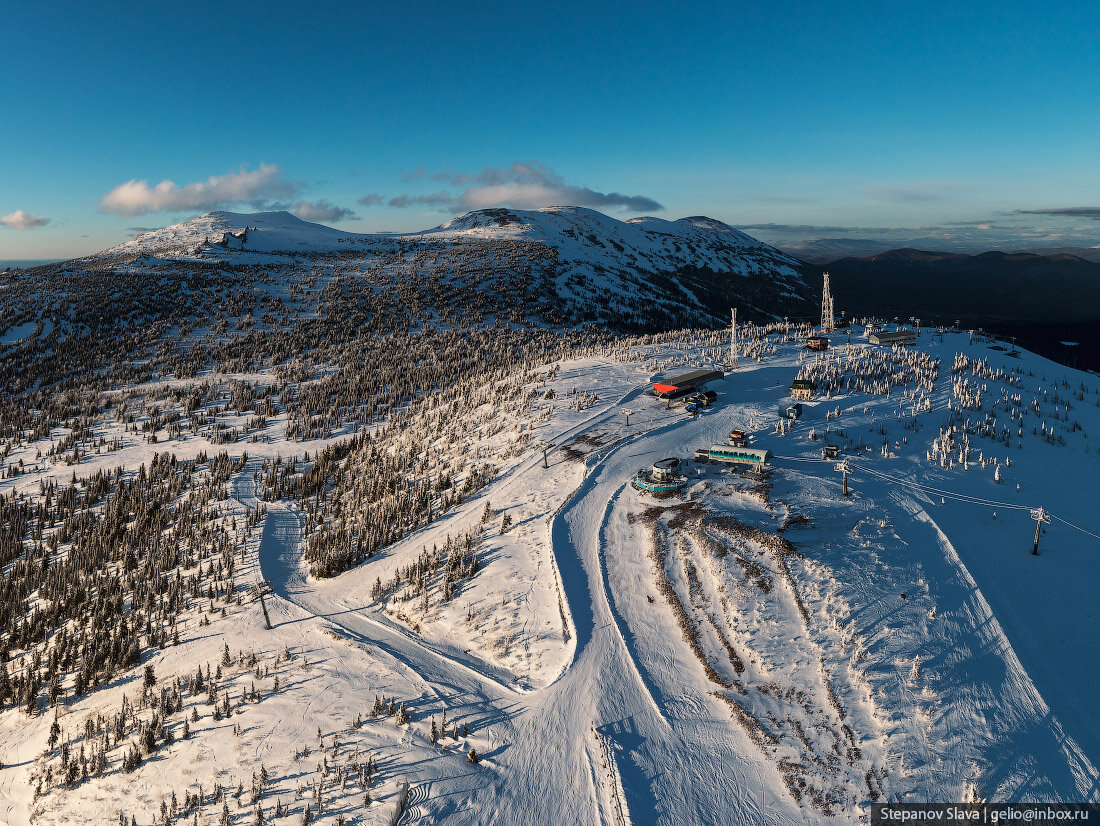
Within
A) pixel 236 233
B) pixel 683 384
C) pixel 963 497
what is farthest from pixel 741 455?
pixel 236 233

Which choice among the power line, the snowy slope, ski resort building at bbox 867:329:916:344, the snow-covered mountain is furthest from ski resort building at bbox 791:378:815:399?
the snowy slope

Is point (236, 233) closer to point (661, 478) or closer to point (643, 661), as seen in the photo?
point (661, 478)

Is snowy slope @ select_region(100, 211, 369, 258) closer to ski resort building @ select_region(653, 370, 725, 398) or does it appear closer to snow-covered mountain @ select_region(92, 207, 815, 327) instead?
snow-covered mountain @ select_region(92, 207, 815, 327)

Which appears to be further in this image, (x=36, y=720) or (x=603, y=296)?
(x=603, y=296)

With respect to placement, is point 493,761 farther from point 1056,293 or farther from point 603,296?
point 1056,293

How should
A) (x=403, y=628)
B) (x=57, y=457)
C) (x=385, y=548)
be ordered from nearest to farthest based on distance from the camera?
1. (x=403, y=628)
2. (x=385, y=548)
3. (x=57, y=457)

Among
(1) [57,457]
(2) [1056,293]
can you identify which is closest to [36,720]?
(1) [57,457]
